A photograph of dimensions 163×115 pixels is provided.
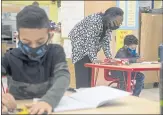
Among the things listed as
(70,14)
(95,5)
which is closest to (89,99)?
(70,14)

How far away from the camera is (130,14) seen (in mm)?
5199

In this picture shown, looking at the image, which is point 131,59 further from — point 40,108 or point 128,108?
point 40,108

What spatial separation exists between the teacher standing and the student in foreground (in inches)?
69.4

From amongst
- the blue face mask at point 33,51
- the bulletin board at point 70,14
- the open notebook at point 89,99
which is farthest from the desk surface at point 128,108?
the bulletin board at point 70,14

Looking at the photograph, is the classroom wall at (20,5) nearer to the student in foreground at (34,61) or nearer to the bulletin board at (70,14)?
the bulletin board at (70,14)

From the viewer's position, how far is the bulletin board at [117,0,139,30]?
508cm

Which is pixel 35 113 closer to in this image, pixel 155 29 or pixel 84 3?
pixel 84 3

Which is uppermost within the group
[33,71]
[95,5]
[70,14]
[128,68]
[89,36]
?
[95,5]

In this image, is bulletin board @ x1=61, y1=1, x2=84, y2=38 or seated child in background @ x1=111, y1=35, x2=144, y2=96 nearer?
Result: seated child in background @ x1=111, y1=35, x2=144, y2=96

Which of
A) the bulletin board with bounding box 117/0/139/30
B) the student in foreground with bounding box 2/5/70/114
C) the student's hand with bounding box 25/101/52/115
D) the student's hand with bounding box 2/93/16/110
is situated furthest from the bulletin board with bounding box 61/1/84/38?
the student's hand with bounding box 25/101/52/115

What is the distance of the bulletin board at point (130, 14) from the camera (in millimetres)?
5082

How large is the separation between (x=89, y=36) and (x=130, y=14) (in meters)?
2.36

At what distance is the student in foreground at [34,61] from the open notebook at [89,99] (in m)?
0.07

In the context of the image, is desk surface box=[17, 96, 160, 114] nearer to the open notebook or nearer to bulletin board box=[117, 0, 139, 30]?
the open notebook
